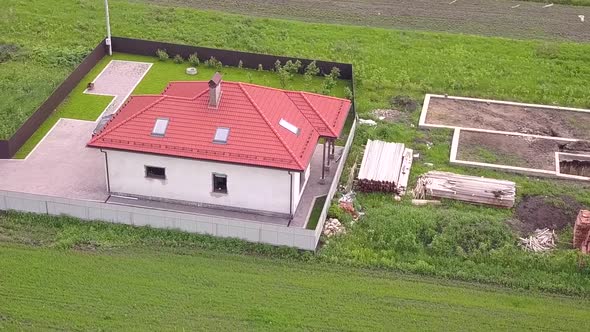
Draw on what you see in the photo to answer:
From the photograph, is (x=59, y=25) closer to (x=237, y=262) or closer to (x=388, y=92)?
(x=388, y=92)

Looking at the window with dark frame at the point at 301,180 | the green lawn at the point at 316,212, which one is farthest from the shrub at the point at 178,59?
the green lawn at the point at 316,212

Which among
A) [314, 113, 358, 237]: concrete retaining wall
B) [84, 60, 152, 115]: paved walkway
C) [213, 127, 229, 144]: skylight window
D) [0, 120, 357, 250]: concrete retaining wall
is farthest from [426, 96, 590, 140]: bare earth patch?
[84, 60, 152, 115]: paved walkway

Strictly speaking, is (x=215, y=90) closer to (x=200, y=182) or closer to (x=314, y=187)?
(x=200, y=182)

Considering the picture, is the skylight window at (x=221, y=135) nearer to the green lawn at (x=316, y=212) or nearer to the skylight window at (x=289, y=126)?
the skylight window at (x=289, y=126)

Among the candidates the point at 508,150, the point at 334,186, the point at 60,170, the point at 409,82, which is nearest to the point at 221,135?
the point at 334,186

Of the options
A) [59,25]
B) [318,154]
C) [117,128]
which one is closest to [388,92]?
[318,154]
